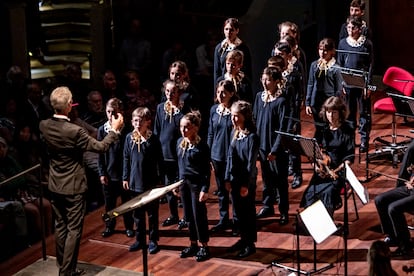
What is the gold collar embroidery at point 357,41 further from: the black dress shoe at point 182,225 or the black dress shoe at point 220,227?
the black dress shoe at point 182,225

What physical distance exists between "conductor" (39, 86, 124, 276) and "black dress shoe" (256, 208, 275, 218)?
2006 mm

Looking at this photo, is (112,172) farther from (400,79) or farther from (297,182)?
(400,79)

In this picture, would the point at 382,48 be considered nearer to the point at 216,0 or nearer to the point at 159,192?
the point at 216,0

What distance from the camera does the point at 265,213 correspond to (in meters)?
8.96

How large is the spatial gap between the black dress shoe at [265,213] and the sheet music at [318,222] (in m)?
1.72

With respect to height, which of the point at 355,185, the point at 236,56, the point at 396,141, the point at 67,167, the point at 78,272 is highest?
the point at 236,56

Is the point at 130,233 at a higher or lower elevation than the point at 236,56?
lower

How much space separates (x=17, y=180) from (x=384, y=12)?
20.2 feet

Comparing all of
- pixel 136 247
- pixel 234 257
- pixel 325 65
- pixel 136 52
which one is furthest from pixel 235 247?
pixel 136 52

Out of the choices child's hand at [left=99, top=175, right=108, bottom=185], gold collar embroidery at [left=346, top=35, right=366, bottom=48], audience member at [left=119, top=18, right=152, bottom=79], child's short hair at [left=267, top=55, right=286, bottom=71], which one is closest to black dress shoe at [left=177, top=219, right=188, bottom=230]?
child's hand at [left=99, top=175, right=108, bottom=185]

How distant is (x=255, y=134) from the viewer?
814cm

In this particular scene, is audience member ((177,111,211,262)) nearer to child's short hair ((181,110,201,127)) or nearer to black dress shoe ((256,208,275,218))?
child's short hair ((181,110,201,127))

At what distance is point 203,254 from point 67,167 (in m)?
1.52

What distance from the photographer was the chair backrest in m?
10.4
